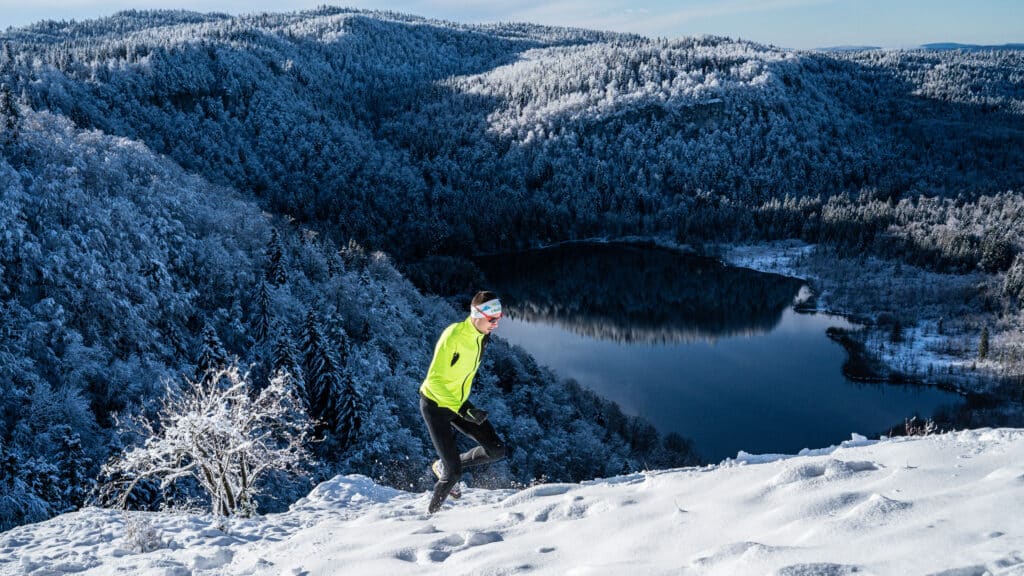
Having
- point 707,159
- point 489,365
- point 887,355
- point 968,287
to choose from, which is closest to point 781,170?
point 707,159

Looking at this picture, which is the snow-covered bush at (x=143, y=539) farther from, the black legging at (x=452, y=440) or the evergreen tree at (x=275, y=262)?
the evergreen tree at (x=275, y=262)

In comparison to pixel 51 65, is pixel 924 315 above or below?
below

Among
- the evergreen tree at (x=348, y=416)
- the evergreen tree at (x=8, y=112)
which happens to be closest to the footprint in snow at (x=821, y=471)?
the evergreen tree at (x=348, y=416)

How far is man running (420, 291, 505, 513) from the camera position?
8250 millimetres

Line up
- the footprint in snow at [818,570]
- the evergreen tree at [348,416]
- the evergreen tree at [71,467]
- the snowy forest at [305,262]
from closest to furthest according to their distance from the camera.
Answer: the footprint in snow at [818,570] < the evergreen tree at [71,467] < the snowy forest at [305,262] < the evergreen tree at [348,416]

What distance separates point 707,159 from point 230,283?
175698 millimetres

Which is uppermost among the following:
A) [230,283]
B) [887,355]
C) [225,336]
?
[230,283]

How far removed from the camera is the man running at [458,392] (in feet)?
27.1

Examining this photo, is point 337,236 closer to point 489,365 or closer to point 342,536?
point 489,365

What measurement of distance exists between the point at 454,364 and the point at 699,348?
3395 inches

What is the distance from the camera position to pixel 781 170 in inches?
7584

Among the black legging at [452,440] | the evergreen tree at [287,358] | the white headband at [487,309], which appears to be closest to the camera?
the white headband at [487,309]

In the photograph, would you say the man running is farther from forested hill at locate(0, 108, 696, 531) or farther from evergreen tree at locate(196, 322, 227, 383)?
evergreen tree at locate(196, 322, 227, 383)

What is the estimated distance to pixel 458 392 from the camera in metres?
8.66
